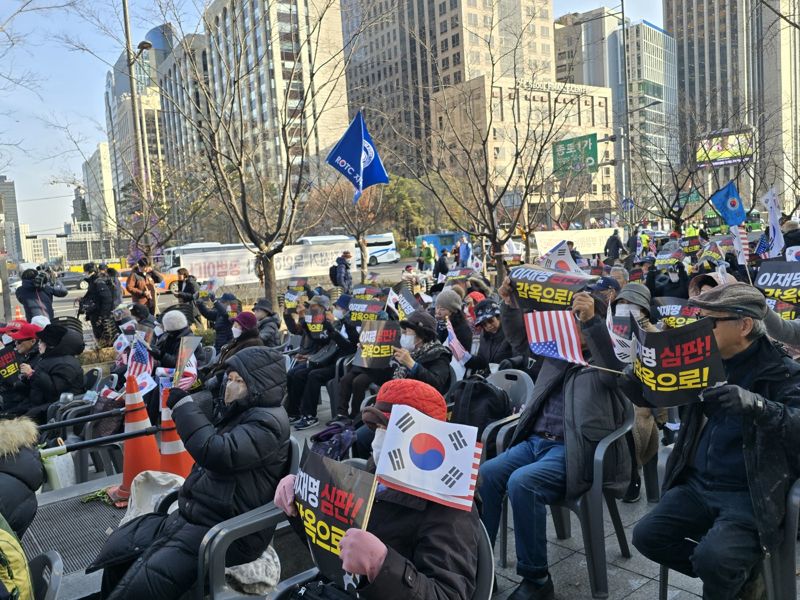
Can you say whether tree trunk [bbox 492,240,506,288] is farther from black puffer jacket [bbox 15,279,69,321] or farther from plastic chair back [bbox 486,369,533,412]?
black puffer jacket [bbox 15,279,69,321]

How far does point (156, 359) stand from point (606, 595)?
581 cm

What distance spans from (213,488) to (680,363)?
2339 mm

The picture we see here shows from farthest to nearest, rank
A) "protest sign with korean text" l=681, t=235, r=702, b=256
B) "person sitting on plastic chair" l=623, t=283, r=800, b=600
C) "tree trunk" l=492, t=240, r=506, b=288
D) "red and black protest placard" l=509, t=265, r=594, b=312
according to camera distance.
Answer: "protest sign with korean text" l=681, t=235, r=702, b=256
"tree trunk" l=492, t=240, r=506, b=288
"red and black protest placard" l=509, t=265, r=594, b=312
"person sitting on plastic chair" l=623, t=283, r=800, b=600

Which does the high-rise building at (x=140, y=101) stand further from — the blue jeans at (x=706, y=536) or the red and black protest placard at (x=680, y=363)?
the blue jeans at (x=706, y=536)

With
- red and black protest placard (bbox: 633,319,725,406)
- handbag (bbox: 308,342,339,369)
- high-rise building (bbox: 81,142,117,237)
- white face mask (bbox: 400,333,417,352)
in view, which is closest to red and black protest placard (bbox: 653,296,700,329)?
white face mask (bbox: 400,333,417,352)

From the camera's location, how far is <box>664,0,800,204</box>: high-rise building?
2258 centimetres

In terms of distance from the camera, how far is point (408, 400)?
272 cm

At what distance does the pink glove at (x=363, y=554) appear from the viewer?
2.16 m

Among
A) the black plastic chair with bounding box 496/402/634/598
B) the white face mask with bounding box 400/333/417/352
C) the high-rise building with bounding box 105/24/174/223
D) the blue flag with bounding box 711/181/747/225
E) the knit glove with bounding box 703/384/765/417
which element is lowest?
the black plastic chair with bounding box 496/402/634/598

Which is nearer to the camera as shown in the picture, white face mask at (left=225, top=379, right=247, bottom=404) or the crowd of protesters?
the crowd of protesters

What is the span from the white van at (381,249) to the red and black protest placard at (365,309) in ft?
137

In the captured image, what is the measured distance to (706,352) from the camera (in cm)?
288

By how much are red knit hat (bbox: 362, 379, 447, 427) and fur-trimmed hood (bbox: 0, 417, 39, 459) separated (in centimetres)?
192

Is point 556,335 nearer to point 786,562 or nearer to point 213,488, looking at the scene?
point 786,562
